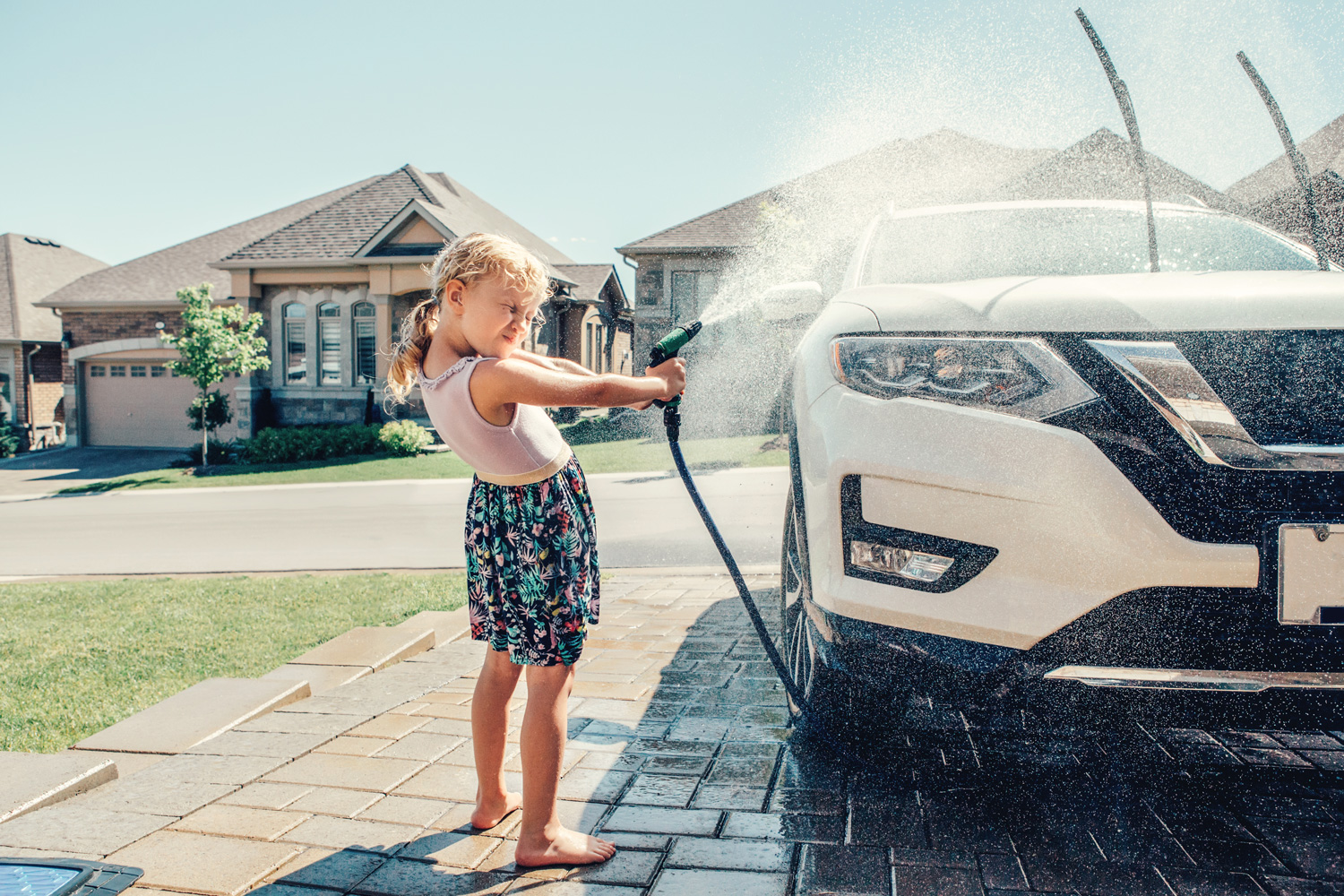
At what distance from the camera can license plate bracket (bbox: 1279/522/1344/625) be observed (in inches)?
70.5

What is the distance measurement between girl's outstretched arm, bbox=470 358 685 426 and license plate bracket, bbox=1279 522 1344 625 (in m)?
1.38

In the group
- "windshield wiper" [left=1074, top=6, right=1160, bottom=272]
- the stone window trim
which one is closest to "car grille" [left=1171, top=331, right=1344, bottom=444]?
"windshield wiper" [left=1074, top=6, right=1160, bottom=272]

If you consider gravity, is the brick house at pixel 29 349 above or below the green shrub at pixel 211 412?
above

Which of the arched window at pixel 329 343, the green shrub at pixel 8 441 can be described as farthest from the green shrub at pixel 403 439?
the green shrub at pixel 8 441

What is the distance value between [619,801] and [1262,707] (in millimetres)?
1582

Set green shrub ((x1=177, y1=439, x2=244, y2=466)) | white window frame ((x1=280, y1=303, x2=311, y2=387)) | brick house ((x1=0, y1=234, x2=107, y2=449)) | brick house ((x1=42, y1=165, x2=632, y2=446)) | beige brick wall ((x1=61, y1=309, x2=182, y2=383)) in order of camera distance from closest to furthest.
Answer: green shrub ((x1=177, y1=439, x2=244, y2=466))
brick house ((x1=42, y1=165, x2=632, y2=446))
white window frame ((x1=280, y1=303, x2=311, y2=387))
beige brick wall ((x1=61, y1=309, x2=182, y2=383))
brick house ((x1=0, y1=234, x2=107, y2=449))

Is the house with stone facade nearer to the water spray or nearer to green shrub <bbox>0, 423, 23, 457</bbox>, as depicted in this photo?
the water spray

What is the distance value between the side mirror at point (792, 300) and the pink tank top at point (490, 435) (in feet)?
5.02

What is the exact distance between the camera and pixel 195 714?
3258 millimetres

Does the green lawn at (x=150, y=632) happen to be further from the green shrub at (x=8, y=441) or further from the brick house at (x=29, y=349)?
the brick house at (x=29, y=349)

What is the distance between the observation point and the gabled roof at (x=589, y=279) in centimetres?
2736

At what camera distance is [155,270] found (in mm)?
27234

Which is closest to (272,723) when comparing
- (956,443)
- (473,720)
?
(473,720)

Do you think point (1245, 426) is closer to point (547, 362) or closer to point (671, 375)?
point (671, 375)
